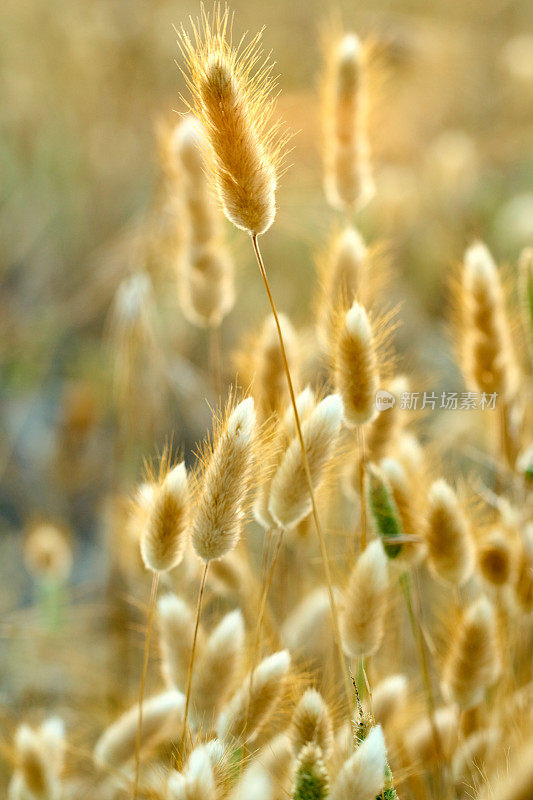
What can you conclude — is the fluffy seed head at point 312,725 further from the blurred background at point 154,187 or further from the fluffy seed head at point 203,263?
the blurred background at point 154,187

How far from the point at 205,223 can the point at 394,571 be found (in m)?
0.36

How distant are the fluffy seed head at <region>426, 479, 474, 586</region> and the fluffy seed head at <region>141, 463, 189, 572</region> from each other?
171 mm

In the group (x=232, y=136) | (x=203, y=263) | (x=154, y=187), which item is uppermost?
(x=154, y=187)

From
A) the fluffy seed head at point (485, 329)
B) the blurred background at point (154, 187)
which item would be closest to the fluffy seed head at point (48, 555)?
the blurred background at point (154, 187)

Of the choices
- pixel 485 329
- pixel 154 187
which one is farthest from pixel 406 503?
pixel 154 187

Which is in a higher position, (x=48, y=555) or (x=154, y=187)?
(x=154, y=187)

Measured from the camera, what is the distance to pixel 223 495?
1.28 feet

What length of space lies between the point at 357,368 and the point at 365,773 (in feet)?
0.75

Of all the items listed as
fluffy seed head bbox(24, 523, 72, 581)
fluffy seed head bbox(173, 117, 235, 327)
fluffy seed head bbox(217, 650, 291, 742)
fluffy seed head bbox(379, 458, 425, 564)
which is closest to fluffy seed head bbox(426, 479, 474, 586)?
fluffy seed head bbox(379, 458, 425, 564)

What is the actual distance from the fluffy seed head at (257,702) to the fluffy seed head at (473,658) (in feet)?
0.49

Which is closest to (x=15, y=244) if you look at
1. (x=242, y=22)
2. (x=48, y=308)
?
(x=48, y=308)

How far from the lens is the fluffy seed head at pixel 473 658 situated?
0.48 meters

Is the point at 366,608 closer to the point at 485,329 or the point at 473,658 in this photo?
the point at 473,658

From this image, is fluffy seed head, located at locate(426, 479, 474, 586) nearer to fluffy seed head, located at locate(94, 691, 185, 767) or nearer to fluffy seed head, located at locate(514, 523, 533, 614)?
fluffy seed head, located at locate(514, 523, 533, 614)
